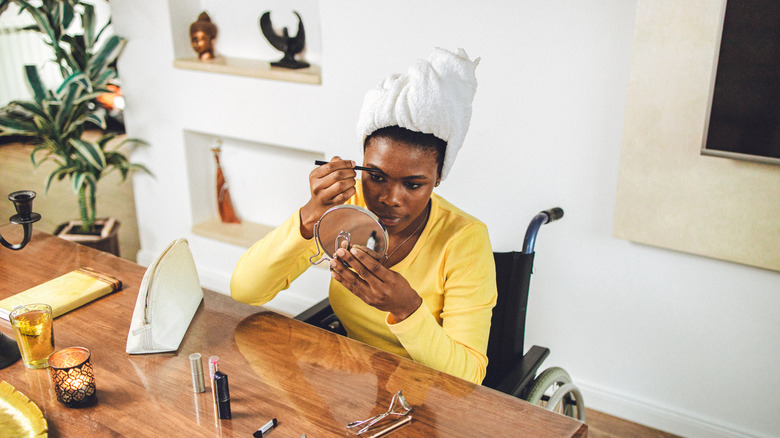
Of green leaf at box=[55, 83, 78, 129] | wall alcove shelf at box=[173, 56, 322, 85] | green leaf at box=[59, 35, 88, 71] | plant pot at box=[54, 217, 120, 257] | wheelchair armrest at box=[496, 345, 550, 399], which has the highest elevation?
green leaf at box=[59, 35, 88, 71]

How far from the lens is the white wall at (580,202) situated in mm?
2115

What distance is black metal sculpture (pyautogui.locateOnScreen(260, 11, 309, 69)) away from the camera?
2.85 m

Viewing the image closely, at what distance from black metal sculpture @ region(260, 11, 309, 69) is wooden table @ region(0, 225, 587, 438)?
160 centimetres

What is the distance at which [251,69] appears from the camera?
288cm

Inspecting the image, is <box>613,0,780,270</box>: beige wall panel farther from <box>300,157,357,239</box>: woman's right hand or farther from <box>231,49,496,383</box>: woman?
<box>300,157,357,239</box>: woman's right hand

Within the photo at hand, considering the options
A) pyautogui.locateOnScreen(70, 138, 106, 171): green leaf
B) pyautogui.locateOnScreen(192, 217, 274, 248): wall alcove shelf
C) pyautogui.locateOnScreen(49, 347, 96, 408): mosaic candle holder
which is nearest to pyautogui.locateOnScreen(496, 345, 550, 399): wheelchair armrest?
pyautogui.locateOnScreen(49, 347, 96, 408): mosaic candle holder

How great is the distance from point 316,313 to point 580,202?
1.09 m

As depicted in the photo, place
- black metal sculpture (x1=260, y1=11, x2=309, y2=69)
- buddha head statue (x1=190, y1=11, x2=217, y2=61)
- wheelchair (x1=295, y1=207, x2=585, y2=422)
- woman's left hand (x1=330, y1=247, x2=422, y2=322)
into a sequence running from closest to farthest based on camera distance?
woman's left hand (x1=330, y1=247, x2=422, y2=322) < wheelchair (x1=295, y1=207, x2=585, y2=422) < black metal sculpture (x1=260, y1=11, x2=309, y2=69) < buddha head statue (x1=190, y1=11, x2=217, y2=61)

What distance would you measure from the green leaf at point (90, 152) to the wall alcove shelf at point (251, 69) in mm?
566

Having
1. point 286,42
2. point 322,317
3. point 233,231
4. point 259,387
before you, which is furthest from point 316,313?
point 233,231

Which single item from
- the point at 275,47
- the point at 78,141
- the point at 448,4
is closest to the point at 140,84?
the point at 78,141

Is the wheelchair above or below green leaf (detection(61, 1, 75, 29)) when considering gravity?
below

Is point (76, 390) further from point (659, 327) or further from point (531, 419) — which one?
point (659, 327)

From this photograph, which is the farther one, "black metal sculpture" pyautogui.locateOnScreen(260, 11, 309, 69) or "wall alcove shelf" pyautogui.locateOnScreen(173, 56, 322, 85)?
"black metal sculpture" pyautogui.locateOnScreen(260, 11, 309, 69)
